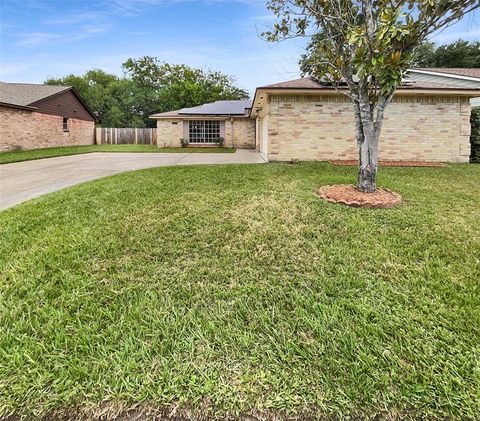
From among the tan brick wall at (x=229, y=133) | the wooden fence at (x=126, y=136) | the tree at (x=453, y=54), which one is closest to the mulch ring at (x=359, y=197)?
the tan brick wall at (x=229, y=133)

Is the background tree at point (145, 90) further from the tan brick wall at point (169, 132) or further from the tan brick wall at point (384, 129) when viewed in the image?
the tan brick wall at point (384, 129)

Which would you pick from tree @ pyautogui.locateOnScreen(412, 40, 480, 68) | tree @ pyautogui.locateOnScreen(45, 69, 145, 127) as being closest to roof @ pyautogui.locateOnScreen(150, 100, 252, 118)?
tree @ pyautogui.locateOnScreen(45, 69, 145, 127)

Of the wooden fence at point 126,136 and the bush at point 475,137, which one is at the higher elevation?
the wooden fence at point 126,136

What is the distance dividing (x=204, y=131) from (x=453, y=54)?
22.3 meters

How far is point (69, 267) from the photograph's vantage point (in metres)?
3.23

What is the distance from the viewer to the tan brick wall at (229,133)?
20922 mm

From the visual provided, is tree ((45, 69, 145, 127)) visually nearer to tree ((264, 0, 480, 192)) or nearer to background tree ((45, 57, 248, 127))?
Result: background tree ((45, 57, 248, 127))

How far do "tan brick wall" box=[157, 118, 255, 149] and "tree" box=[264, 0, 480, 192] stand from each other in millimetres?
14155

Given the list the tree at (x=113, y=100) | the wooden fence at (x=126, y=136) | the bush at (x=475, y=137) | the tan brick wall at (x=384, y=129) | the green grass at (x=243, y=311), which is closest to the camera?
the green grass at (x=243, y=311)

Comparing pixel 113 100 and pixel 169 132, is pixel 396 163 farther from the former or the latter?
pixel 113 100

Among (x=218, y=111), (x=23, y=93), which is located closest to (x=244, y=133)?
(x=218, y=111)

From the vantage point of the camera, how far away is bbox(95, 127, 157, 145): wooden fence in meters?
25.6

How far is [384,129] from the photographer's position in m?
10.9

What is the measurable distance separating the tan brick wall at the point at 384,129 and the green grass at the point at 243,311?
6.37 metres
